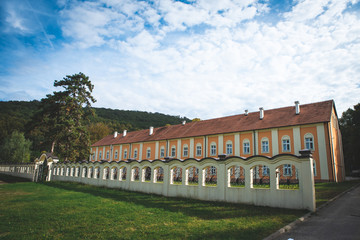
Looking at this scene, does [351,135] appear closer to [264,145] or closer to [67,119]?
[264,145]

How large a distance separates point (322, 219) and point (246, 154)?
19.0 meters

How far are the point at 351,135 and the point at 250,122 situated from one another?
20.3 meters

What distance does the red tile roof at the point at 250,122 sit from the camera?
23.1 metres

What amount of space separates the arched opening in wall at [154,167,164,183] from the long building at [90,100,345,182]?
44.1ft

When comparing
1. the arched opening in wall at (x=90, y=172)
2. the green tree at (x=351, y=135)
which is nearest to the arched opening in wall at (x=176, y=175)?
the arched opening in wall at (x=90, y=172)

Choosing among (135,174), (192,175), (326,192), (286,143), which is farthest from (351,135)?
(135,174)

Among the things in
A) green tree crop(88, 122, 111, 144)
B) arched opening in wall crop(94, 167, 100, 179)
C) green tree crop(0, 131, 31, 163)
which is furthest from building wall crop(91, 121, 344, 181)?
green tree crop(0, 131, 31, 163)

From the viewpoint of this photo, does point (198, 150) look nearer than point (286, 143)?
No

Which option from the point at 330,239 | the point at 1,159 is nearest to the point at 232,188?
the point at 330,239

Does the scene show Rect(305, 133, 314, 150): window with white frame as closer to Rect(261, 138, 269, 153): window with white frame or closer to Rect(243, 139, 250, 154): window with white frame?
Rect(261, 138, 269, 153): window with white frame

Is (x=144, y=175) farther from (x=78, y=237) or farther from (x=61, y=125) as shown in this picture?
(x=61, y=125)

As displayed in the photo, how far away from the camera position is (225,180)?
10.6m

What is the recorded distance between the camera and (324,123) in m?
21.3

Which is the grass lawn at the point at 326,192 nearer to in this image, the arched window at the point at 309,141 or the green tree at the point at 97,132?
the arched window at the point at 309,141
